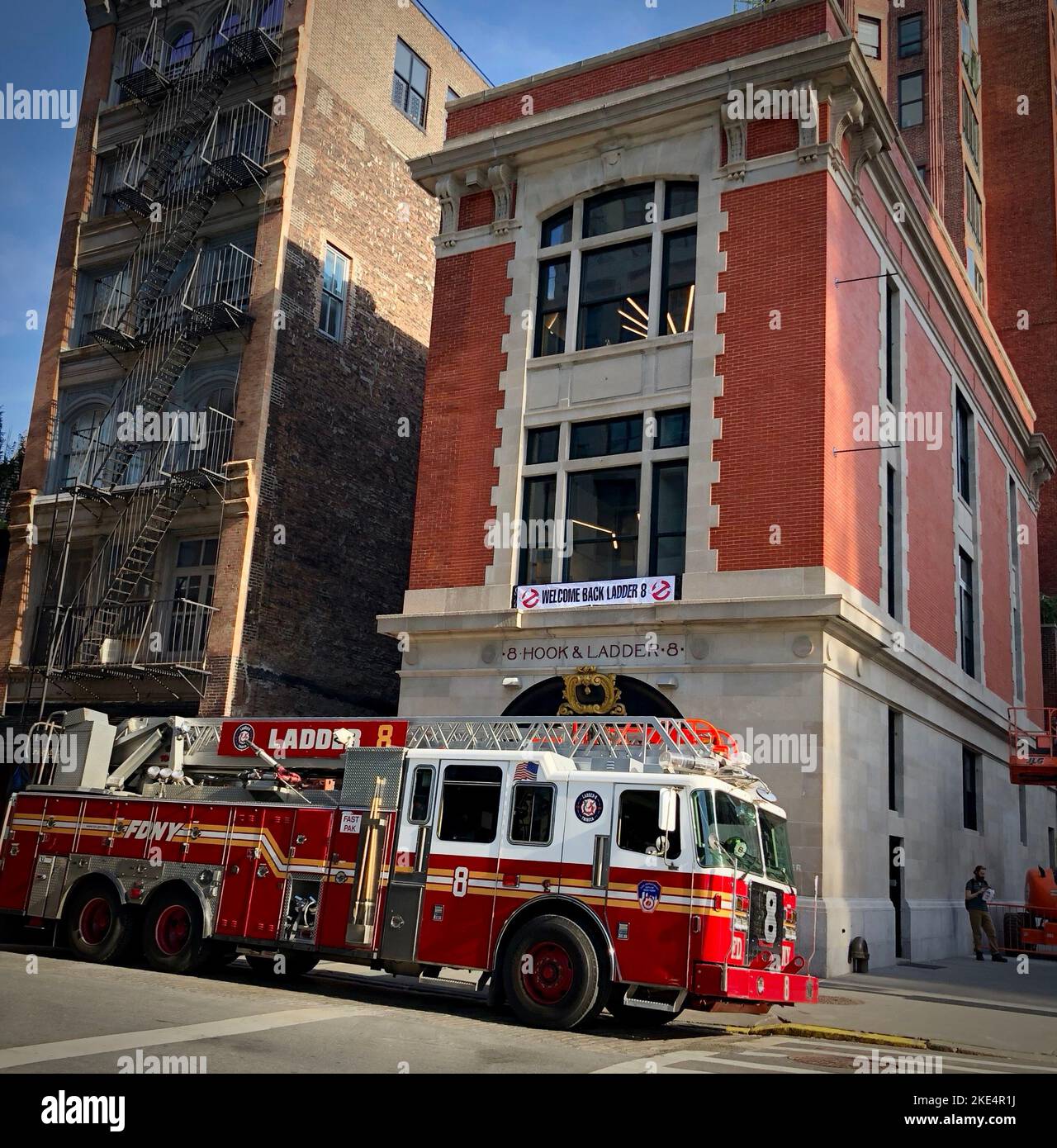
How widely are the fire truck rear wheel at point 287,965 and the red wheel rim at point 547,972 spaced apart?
3570 mm

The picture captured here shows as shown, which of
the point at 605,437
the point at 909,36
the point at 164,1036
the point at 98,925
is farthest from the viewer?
the point at 909,36

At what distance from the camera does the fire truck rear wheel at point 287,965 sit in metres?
14.6

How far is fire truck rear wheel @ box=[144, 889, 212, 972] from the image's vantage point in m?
14.5

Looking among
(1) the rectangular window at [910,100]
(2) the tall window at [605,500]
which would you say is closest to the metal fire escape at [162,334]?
(2) the tall window at [605,500]

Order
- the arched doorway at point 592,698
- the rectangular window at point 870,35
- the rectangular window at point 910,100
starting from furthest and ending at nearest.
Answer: the rectangular window at point 910,100, the rectangular window at point 870,35, the arched doorway at point 592,698

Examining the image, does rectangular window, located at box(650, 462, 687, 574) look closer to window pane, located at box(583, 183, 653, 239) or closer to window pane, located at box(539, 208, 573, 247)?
window pane, located at box(583, 183, 653, 239)

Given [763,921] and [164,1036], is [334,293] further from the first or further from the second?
[164,1036]

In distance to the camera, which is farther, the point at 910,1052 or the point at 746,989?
the point at 910,1052

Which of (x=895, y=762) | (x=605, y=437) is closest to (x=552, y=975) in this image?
(x=605, y=437)

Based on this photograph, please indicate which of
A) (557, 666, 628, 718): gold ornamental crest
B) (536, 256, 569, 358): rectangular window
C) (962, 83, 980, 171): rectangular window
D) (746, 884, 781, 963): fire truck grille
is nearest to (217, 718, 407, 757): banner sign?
(746, 884, 781, 963): fire truck grille

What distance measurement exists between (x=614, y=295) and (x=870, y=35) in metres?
32.4

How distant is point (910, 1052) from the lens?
38.2 feet

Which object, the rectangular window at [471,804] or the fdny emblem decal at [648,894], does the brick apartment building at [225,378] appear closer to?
the rectangular window at [471,804]

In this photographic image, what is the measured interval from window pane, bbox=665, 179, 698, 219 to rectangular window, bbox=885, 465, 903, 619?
6577mm
